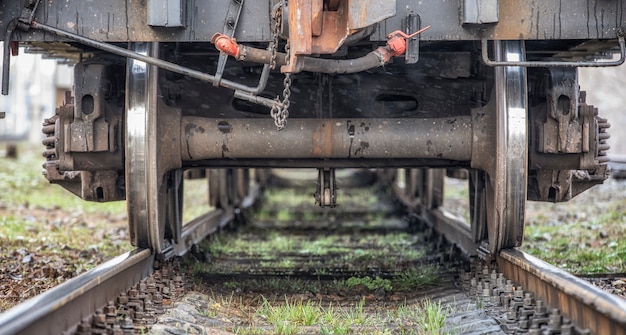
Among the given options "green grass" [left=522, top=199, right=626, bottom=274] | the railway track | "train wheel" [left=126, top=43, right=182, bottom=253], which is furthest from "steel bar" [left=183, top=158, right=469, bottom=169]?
"green grass" [left=522, top=199, right=626, bottom=274]

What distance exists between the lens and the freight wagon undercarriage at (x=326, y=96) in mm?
3934

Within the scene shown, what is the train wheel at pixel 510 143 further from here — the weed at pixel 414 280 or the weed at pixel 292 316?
the weed at pixel 292 316

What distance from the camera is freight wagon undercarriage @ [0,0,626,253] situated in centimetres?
393

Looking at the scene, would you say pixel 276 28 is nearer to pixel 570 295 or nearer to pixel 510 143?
pixel 510 143

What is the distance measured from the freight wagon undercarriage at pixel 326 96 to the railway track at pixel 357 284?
0.41 metres

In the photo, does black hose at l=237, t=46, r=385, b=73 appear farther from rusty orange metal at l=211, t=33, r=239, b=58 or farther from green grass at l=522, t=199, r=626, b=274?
green grass at l=522, t=199, r=626, b=274

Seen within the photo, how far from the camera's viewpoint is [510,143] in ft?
14.3

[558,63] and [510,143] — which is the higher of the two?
[558,63]

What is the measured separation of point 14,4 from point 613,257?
14.1 ft

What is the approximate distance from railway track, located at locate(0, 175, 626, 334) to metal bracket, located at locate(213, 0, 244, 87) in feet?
3.39

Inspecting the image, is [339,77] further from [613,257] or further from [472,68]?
[613,257]

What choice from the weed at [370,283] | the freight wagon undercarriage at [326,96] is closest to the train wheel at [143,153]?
the freight wagon undercarriage at [326,96]

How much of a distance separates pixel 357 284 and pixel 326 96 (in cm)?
118

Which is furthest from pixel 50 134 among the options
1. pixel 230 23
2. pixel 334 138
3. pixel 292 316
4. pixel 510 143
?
pixel 510 143
